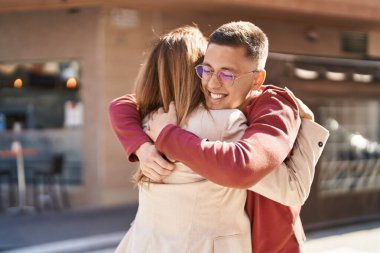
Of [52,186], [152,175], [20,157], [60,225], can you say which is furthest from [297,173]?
[20,157]

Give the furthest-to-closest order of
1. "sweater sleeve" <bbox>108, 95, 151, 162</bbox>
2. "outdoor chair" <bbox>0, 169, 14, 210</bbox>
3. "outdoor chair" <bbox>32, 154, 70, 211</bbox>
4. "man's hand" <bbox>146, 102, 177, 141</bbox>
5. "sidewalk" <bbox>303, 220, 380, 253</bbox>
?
"outdoor chair" <bbox>0, 169, 14, 210</bbox> < "outdoor chair" <bbox>32, 154, 70, 211</bbox> < "sidewalk" <bbox>303, 220, 380, 253</bbox> < "sweater sleeve" <bbox>108, 95, 151, 162</bbox> < "man's hand" <bbox>146, 102, 177, 141</bbox>

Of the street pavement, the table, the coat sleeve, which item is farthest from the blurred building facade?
the coat sleeve

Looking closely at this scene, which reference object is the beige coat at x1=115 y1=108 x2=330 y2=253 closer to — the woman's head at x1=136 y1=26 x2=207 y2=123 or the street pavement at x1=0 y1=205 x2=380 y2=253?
the woman's head at x1=136 y1=26 x2=207 y2=123

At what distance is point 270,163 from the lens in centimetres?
169

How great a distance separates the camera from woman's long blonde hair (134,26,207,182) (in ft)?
6.34

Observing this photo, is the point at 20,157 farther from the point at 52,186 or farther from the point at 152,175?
the point at 152,175

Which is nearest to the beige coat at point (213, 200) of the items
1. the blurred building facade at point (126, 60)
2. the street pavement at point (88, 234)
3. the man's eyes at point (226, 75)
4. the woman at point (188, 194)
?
the woman at point (188, 194)

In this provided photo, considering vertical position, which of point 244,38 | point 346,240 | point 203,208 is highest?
point 244,38

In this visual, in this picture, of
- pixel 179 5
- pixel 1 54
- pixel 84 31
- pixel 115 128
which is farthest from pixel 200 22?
pixel 115 128

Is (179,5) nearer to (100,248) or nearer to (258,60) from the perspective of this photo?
(100,248)

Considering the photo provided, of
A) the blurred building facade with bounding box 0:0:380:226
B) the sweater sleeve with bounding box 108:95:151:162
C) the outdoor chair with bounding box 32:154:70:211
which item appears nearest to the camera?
the sweater sleeve with bounding box 108:95:151:162

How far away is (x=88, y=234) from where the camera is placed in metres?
8.73

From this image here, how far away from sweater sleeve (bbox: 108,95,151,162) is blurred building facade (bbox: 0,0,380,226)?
756cm

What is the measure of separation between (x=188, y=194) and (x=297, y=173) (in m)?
0.33
